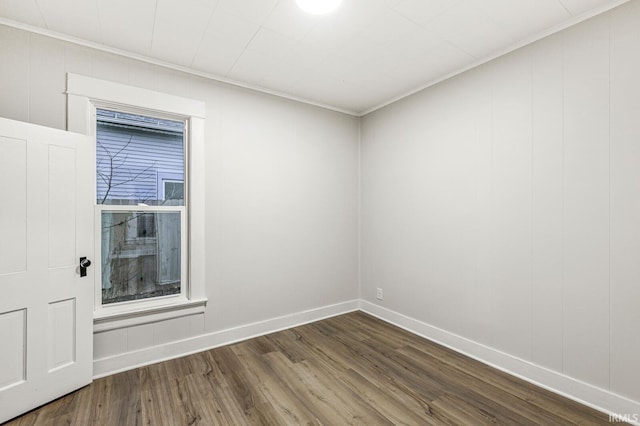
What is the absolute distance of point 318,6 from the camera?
1.93 meters

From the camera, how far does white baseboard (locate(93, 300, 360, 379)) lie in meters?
2.46

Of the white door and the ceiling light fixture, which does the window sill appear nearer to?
the white door

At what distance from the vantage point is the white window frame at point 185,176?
2.37 meters

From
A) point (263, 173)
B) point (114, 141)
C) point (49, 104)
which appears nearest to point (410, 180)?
point (263, 173)

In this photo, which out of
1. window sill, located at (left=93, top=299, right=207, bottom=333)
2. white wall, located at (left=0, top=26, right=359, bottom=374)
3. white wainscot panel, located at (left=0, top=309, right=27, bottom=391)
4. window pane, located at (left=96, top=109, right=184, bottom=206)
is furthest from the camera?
window pane, located at (left=96, top=109, right=184, bottom=206)

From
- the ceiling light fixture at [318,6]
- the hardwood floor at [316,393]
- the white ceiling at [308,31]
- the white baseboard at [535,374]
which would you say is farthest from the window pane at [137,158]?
the white baseboard at [535,374]

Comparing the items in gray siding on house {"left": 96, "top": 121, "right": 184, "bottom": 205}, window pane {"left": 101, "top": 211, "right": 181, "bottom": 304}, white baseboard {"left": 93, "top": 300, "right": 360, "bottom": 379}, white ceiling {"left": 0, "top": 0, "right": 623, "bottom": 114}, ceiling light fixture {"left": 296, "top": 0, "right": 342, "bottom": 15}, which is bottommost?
white baseboard {"left": 93, "top": 300, "right": 360, "bottom": 379}

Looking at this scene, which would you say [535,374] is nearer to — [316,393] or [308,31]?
[316,393]

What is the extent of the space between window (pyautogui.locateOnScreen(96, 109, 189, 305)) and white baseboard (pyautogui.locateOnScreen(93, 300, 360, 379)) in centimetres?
45

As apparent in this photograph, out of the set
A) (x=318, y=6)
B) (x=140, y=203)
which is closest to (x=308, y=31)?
(x=318, y=6)

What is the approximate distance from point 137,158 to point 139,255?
847 millimetres

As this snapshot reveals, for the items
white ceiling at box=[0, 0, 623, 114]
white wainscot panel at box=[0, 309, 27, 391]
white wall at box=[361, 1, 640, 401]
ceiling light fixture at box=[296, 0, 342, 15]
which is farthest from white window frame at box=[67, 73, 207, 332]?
white wall at box=[361, 1, 640, 401]

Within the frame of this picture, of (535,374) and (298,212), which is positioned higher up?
(298,212)

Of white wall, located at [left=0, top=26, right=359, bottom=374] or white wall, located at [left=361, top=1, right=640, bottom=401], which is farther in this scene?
white wall, located at [left=0, top=26, right=359, bottom=374]
